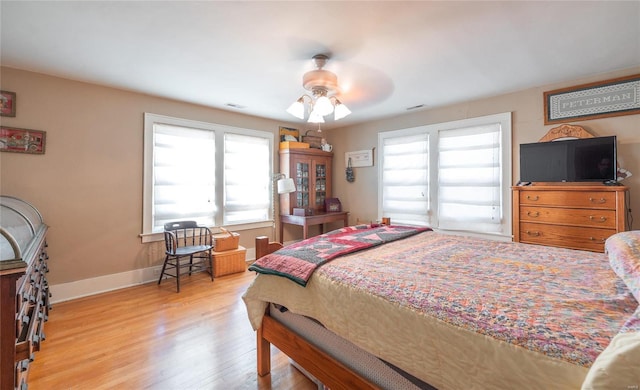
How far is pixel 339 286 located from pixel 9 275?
58.0 inches

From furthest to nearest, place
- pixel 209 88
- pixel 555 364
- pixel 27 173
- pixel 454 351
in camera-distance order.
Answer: pixel 209 88 → pixel 27 173 → pixel 454 351 → pixel 555 364

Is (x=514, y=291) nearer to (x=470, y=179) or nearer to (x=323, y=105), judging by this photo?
(x=323, y=105)

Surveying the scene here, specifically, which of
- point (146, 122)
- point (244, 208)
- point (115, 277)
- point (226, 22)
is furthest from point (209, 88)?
point (115, 277)

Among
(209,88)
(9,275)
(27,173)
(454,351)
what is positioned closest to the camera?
(454,351)

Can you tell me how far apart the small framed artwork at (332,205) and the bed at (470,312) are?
310 cm

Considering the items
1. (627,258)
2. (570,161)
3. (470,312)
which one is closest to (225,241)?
(470,312)

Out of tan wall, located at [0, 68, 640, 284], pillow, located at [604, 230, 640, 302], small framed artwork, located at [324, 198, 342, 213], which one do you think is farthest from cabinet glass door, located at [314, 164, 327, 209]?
pillow, located at [604, 230, 640, 302]

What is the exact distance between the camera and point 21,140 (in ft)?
8.78

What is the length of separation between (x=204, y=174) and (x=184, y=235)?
0.89 metres

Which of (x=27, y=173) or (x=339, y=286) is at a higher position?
(x=27, y=173)

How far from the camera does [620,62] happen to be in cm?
251

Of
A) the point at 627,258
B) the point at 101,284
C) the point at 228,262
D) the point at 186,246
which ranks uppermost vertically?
the point at 627,258

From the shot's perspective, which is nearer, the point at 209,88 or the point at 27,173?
the point at 27,173

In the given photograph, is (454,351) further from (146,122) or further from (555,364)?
(146,122)
